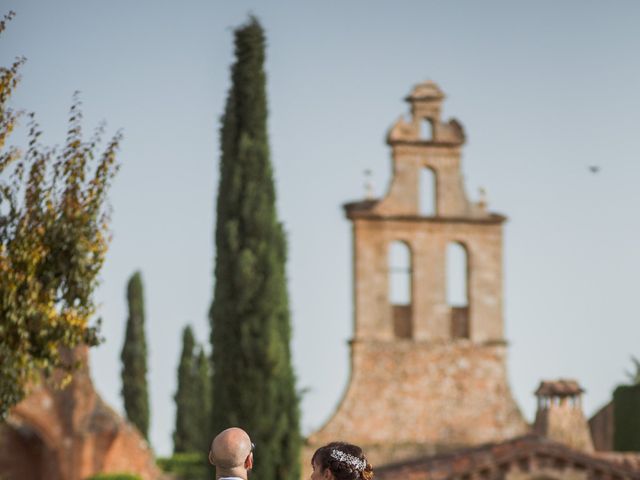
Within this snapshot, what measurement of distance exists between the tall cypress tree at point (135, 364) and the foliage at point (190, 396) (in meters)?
2.66

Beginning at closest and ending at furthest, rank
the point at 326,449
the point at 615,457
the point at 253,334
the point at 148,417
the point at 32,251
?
the point at 326,449
the point at 32,251
the point at 253,334
the point at 615,457
the point at 148,417

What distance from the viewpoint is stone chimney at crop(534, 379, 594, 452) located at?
3519 centimetres

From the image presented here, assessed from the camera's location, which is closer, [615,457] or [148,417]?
[615,457]

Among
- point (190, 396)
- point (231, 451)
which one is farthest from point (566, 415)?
point (231, 451)

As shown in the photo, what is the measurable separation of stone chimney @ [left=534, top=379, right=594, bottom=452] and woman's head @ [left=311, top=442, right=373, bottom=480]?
28.2 metres

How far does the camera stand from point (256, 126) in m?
30.0

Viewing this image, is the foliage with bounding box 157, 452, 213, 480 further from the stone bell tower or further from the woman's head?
the woman's head

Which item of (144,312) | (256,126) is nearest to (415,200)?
(256,126)

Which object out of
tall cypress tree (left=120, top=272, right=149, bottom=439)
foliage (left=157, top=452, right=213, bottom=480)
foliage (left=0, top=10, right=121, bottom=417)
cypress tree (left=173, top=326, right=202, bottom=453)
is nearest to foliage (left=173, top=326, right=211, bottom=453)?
cypress tree (left=173, top=326, right=202, bottom=453)

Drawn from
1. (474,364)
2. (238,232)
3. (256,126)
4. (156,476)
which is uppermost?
(256,126)

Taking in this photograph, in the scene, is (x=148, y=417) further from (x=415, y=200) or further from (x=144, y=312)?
A: (x=415, y=200)

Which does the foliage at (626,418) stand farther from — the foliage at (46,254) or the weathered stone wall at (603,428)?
the foliage at (46,254)

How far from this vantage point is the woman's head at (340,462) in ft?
24.7

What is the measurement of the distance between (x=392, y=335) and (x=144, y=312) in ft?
37.9
